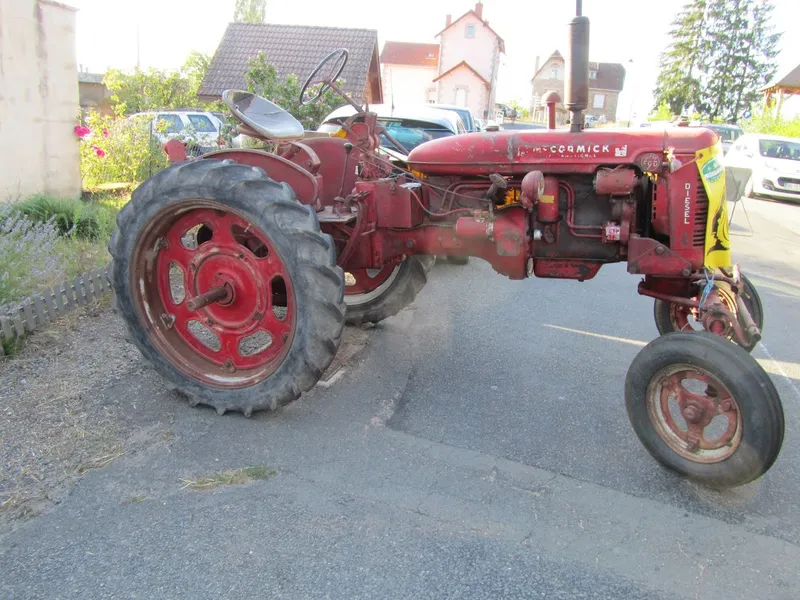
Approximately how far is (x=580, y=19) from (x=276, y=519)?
2753 mm

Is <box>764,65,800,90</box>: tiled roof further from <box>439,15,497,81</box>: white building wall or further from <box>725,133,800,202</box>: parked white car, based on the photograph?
<box>439,15,497,81</box>: white building wall

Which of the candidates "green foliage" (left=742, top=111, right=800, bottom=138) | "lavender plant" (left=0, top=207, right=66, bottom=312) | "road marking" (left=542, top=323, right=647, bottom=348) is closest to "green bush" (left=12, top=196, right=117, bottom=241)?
"lavender plant" (left=0, top=207, right=66, bottom=312)

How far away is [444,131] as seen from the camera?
8375mm

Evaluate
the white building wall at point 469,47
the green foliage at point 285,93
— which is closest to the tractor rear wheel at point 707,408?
the green foliage at point 285,93

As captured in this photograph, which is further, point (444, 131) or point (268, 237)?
point (444, 131)

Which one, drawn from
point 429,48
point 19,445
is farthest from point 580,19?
point 429,48

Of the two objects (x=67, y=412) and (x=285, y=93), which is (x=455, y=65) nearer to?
(x=285, y=93)

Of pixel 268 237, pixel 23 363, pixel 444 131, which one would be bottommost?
pixel 23 363

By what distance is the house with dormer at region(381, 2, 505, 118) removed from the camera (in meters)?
53.2

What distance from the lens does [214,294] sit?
12.0 ft

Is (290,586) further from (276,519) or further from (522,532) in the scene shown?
(522,532)

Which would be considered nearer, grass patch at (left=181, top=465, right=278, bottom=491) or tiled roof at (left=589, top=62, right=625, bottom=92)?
grass patch at (left=181, top=465, right=278, bottom=491)

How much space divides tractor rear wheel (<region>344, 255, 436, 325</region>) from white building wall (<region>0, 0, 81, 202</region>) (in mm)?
4698

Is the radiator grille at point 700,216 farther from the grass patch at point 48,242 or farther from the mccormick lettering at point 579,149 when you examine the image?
the grass patch at point 48,242
